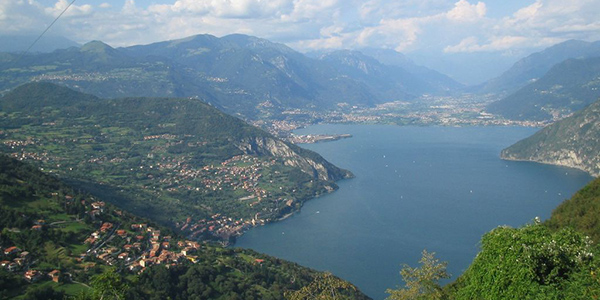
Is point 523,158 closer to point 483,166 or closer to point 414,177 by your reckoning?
point 483,166

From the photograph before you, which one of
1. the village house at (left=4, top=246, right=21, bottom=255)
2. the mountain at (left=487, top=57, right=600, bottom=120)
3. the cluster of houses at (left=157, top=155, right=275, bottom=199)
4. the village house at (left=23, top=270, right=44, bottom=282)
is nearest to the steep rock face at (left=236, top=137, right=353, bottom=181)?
the cluster of houses at (left=157, top=155, right=275, bottom=199)

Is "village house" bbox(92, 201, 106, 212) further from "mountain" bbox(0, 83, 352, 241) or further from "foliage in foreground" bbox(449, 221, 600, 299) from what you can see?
"foliage in foreground" bbox(449, 221, 600, 299)

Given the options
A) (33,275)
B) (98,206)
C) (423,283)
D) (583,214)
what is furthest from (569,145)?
(33,275)

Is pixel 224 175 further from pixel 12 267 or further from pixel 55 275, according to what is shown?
pixel 12 267

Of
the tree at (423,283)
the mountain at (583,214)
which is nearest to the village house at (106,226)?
the tree at (423,283)

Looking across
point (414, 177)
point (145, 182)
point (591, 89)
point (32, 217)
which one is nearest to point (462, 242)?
point (414, 177)

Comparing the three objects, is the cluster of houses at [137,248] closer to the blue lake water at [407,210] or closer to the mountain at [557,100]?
the blue lake water at [407,210]

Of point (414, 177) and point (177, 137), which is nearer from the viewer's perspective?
point (414, 177)
